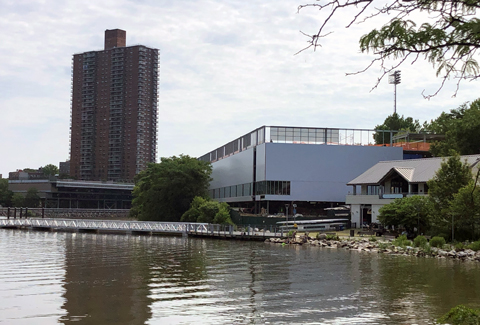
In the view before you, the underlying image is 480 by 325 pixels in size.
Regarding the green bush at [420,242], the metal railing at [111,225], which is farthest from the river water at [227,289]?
the metal railing at [111,225]

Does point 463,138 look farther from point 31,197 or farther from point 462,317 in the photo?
point 31,197

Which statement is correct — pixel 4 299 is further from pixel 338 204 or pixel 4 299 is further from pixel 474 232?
pixel 338 204

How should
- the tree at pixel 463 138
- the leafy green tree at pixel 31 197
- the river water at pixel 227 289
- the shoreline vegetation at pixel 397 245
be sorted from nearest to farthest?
the river water at pixel 227 289 → the shoreline vegetation at pixel 397 245 → the tree at pixel 463 138 → the leafy green tree at pixel 31 197

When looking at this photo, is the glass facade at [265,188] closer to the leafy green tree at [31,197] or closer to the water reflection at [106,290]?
the water reflection at [106,290]

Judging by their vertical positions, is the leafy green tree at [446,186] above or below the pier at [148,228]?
above

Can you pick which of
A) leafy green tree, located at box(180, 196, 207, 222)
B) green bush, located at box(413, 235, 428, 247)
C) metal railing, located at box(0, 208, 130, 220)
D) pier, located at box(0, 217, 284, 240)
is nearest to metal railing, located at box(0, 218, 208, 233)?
pier, located at box(0, 217, 284, 240)

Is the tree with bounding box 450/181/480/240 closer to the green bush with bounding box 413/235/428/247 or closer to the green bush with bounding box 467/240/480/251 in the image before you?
the green bush with bounding box 467/240/480/251

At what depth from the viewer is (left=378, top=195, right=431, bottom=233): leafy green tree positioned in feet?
169

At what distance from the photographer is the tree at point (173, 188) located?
81750 millimetres

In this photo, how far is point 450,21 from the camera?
11.3m

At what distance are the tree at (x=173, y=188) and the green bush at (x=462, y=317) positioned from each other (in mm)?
66305

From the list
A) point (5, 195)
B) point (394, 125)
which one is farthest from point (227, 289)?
point (5, 195)

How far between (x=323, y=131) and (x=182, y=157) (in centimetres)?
2196

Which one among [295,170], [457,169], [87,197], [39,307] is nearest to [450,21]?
[39,307]
